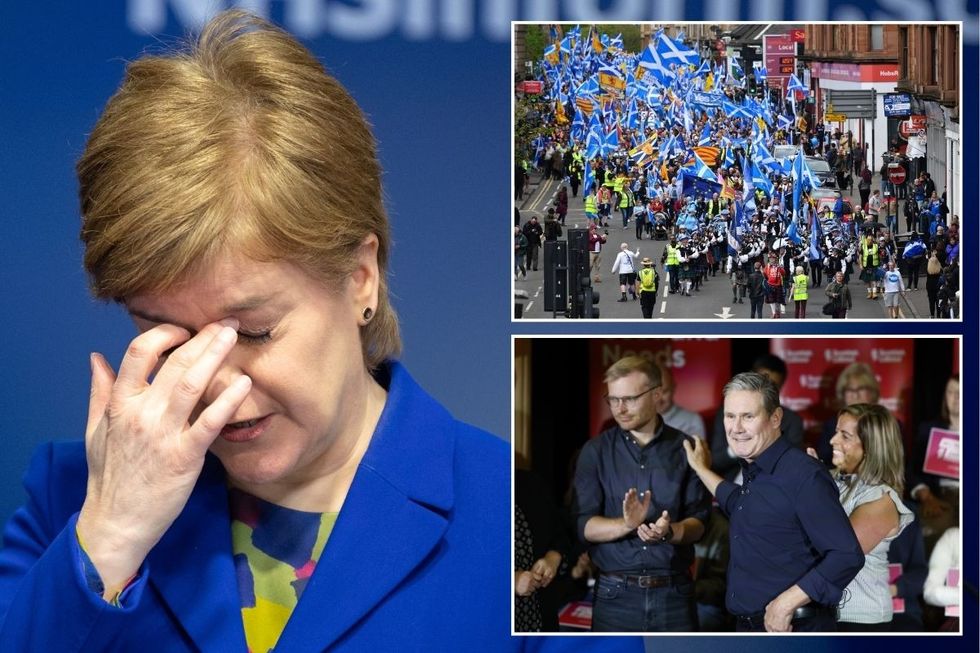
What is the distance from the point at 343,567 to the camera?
1.63m

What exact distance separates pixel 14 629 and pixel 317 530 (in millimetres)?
391

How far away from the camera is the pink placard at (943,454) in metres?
2.01

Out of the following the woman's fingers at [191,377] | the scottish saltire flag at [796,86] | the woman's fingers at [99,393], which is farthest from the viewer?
the scottish saltire flag at [796,86]

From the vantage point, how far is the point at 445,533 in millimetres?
1788

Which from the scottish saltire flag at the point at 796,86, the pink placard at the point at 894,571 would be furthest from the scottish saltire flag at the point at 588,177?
the pink placard at the point at 894,571

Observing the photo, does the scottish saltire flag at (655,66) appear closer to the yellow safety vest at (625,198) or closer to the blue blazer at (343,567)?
the yellow safety vest at (625,198)

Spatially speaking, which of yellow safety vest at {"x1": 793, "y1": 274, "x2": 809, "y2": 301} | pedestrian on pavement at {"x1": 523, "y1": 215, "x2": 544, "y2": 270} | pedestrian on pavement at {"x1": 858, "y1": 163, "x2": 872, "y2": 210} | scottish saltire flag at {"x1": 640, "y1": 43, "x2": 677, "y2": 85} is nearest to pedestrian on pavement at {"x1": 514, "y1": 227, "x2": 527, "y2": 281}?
pedestrian on pavement at {"x1": 523, "y1": 215, "x2": 544, "y2": 270}

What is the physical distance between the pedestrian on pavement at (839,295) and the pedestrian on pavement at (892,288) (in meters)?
0.06

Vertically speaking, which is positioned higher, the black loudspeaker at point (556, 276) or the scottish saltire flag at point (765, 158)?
the scottish saltire flag at point (765, 158)

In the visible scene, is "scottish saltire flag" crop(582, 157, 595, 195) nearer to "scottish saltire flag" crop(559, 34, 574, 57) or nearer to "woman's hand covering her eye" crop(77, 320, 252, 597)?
"scottish saltire flag" crop(559, 34, 574, 57)

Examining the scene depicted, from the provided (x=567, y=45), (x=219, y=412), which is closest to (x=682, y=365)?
(x=567, y=45)

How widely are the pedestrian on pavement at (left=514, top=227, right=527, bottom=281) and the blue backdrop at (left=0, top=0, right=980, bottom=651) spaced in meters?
0.02

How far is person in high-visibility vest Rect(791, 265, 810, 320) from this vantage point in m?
1.99

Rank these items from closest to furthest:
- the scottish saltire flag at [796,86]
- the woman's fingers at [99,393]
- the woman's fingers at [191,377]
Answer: the woman's fingers at [191,377]
the woman's fingers at [99,393]
the scottish saltire flag at [796,86]
